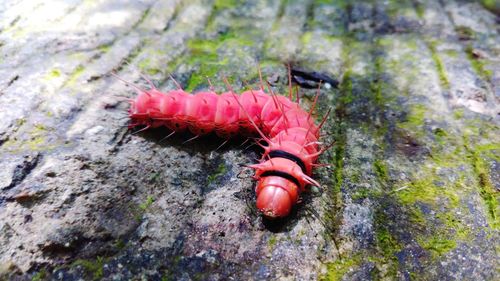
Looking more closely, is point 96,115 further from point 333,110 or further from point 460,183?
point 460,183

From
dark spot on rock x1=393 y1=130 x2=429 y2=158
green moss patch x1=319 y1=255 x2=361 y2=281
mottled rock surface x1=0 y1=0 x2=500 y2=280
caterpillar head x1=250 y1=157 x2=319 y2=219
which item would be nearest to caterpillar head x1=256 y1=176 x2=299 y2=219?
caterpillar head x1=250 y1=157 x2=319 y2=219

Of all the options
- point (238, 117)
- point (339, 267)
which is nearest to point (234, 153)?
point (238, 117)

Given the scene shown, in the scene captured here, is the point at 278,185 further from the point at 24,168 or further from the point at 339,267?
the point at 24,168

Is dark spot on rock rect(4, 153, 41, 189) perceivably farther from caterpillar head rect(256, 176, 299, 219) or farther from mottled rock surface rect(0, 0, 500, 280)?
caterpillar head rect(256, 176, 299, 219)

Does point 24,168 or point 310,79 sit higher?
point 24,168

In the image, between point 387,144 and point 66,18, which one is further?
point 66,18

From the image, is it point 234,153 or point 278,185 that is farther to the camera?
point 234,153

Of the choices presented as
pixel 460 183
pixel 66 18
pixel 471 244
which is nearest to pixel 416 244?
pixel 471 244

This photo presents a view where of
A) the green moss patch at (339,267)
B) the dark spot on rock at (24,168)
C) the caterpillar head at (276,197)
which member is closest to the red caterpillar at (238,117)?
the caterpillar head at (276,197)
